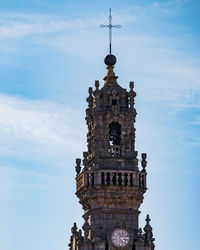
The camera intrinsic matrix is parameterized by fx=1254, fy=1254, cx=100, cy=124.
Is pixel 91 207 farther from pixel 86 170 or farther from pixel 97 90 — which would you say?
pixel 97 90

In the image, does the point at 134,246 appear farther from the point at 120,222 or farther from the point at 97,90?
the point at 97,90

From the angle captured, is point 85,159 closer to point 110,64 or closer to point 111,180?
point 111,180

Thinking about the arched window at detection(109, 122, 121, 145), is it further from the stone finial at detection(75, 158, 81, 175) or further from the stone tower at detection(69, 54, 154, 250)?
the stone finial at detection(75, 158, 81, 175)

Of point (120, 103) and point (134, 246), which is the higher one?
point (120, 103)

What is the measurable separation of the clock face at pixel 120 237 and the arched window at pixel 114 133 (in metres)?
8.65

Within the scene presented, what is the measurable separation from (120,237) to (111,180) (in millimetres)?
5341

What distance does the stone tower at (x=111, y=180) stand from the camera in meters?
114

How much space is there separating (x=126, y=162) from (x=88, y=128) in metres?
5.58

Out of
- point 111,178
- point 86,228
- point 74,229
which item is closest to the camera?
point 86,228

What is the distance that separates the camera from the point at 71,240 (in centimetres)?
11806

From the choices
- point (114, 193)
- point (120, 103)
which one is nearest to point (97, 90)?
point (120, 103)

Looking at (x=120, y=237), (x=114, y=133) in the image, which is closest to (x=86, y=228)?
(x=120, y=237)

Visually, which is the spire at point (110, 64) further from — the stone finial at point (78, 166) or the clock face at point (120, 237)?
the clock face at point (120, 237)

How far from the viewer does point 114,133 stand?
118 meters
